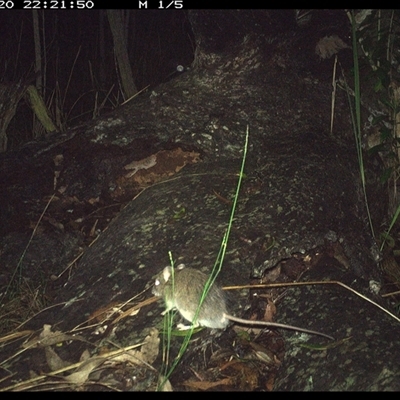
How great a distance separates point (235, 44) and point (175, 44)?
11.4 ft

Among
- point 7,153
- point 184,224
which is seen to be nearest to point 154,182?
point 184,224

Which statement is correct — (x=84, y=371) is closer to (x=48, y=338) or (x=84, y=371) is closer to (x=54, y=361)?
(x=54, y=361)

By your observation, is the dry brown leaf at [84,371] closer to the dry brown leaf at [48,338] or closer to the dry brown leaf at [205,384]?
the dry brown leaf at [48,338]

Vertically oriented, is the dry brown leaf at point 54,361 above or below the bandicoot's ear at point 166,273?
below

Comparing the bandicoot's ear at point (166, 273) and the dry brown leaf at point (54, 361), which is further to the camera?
the bandicoot's ear at point (166, 273)

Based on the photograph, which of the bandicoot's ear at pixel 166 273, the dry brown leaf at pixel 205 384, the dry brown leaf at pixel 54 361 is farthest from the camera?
the bandicoot's ear at pixel 166 273

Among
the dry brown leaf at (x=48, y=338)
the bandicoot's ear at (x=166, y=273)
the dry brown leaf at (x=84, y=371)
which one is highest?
the bandicoot's ear at (x=166, y=273)

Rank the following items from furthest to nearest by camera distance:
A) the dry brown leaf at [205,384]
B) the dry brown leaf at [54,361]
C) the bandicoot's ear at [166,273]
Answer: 1. the bandicoot's ear at [166,273]
2. the dry brown leaf at [54,361]
3. the dry brown leaf at [205,384]

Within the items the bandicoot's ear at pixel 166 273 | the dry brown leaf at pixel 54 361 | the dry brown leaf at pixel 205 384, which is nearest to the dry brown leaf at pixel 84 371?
the dry brown leaf at pixel 54 361

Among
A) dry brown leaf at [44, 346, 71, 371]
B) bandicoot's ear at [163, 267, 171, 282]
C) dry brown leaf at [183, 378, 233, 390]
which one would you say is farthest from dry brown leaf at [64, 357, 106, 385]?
bandicoot's ear at [163, 267, 171, 282]

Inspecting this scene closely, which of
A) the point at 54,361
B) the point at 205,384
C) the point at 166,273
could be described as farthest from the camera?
the point at 166,273

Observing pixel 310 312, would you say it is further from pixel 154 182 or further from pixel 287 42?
pixel 287 42

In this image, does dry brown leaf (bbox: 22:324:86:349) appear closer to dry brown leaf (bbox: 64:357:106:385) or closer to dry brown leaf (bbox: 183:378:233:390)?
dry brown leaf (bbox: 64:357:106:385)

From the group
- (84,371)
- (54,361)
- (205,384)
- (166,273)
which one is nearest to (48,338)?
(54,361)
